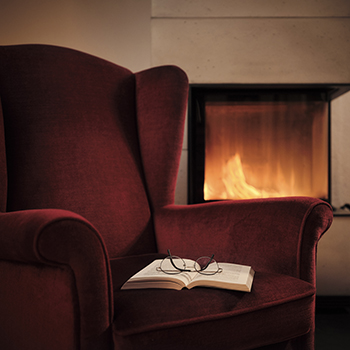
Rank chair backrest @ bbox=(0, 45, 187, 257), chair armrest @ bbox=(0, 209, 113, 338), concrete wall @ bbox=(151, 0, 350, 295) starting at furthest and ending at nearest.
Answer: concrete wall @ bbox=(151, 0, 350, 295) < chair backrest @ bbox=(0, 45, 187, 257) < chair armrest @ bbox=(0, 209, 113, 338)

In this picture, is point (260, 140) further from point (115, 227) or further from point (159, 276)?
point (159, 276)

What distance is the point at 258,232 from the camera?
965mm

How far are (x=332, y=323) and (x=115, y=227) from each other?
1.33 m

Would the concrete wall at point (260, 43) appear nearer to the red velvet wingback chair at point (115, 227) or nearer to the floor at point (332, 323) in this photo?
the floor at point (332, 323)

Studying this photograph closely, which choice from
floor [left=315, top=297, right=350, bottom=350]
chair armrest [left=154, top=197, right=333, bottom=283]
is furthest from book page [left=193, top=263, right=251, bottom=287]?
floor [left=315, top=297, right=350, bottom=350]

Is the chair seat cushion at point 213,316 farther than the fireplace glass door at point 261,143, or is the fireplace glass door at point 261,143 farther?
the fireplace glass door at point 261,143

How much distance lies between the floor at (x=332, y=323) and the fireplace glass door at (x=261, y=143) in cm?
67

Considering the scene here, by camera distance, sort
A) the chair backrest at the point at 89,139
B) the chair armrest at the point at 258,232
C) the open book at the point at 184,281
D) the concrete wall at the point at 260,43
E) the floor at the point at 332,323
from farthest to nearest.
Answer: the concrete wall at the point at 260,43, the floor at the point at 332,323, the chair backrest at the point at 89,139, the chair armrest at the point at 258,232, the open book at the point at 184,281

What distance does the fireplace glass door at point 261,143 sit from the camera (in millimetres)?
2121

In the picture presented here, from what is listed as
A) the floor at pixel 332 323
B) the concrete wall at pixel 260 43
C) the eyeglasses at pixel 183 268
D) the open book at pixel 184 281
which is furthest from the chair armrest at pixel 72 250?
the concrete wall at pixel 260 43

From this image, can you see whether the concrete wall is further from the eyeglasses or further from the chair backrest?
the eyeglasses

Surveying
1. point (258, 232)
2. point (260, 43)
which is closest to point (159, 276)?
point (258, 232)

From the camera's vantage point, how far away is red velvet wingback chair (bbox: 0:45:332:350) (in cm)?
59

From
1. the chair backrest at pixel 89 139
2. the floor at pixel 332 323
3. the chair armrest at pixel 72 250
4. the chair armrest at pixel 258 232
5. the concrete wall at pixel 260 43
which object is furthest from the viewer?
the concrete wall at pixel 260 43
